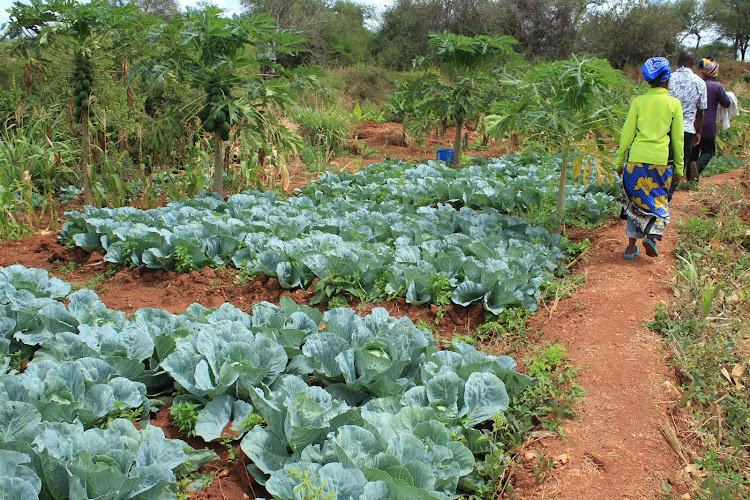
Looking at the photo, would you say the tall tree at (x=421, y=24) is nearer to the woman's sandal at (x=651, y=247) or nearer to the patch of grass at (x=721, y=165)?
the patch of grass at (x=721, y=165)

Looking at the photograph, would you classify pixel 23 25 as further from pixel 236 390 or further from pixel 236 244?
pixel 236 390

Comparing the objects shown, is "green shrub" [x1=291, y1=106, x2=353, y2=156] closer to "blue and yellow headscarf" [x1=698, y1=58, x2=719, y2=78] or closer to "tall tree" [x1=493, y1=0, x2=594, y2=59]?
"blue and yellow headscarf" [x1=698, y1=58, x2=719, y2=78]

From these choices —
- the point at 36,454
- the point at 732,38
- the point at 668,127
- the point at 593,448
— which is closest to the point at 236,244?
the point at 36,454

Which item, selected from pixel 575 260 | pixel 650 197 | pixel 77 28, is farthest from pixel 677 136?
pixel 77 28

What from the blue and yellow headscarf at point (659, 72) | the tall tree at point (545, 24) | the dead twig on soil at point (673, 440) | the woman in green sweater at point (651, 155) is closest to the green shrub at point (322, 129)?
the woman in green sweater at point (651, 155)

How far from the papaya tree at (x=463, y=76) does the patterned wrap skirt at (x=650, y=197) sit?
3848 millimetres

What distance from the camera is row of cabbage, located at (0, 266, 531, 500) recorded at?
1973 millimetres

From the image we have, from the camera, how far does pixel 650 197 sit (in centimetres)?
442

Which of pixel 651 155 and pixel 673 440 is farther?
pixel 651 155

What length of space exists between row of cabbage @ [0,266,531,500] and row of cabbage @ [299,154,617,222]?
3.25m

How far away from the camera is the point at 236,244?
4.71 metres

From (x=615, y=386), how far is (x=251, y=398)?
1913 mm

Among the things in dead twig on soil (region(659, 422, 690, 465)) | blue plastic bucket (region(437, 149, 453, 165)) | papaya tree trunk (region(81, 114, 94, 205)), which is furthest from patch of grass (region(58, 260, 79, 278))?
blue plastic bucket (region(437, 149, 453, 165))

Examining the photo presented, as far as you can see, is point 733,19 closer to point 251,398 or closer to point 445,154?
point 445,154
